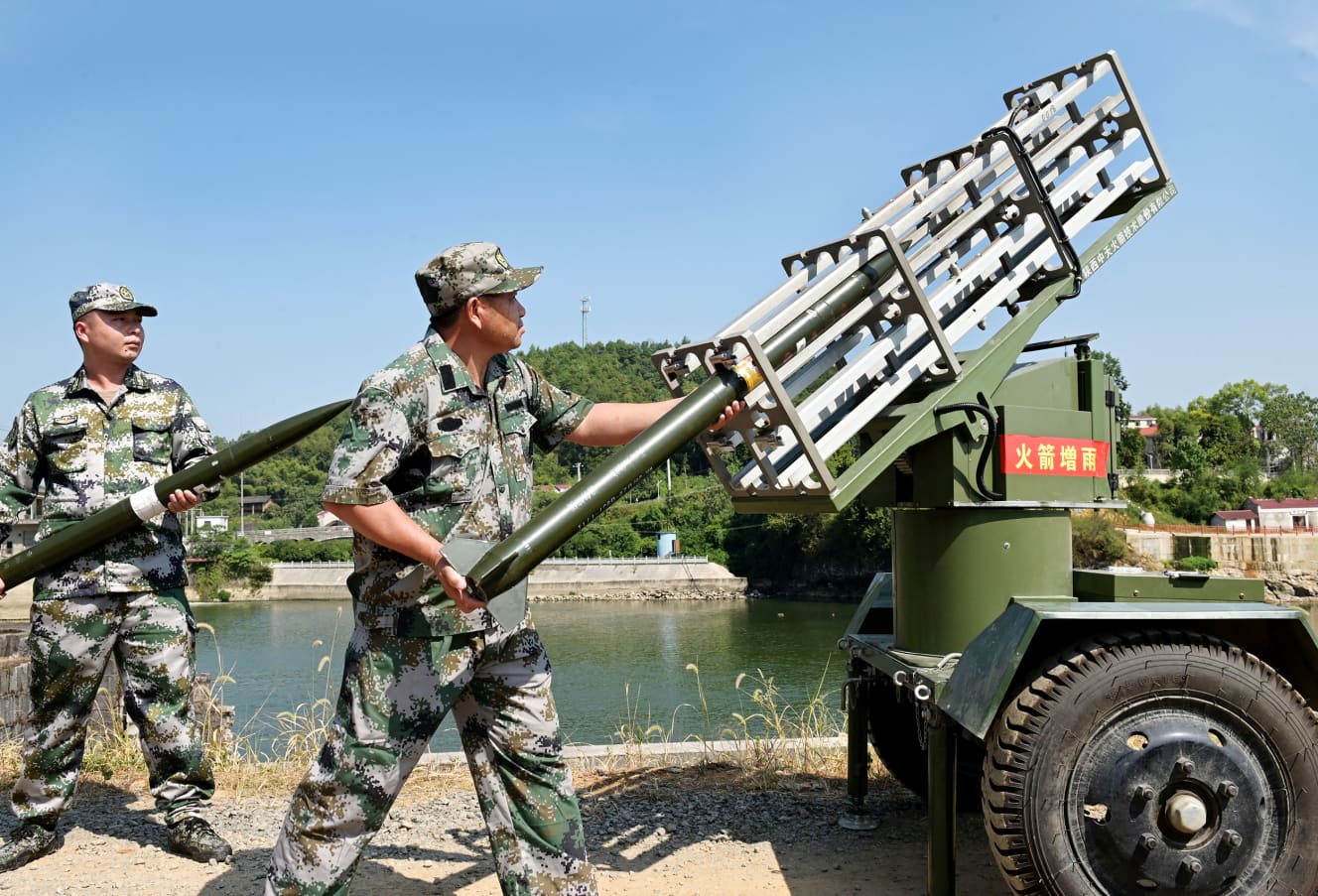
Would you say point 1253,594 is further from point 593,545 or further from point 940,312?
point 593,545

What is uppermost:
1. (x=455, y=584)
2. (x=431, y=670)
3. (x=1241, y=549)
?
(x=455, y=584)

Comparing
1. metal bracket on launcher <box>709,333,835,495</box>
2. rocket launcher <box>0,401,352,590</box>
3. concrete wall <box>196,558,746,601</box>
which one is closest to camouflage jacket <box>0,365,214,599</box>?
rocket launcher <box>0,401,352,590</box>

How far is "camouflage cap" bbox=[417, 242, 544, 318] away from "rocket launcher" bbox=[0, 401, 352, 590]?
4.21 feet

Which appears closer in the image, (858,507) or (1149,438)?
(858,507)

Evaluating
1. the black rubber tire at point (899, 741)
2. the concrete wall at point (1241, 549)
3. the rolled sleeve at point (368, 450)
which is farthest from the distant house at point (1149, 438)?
the rolled sleeve at point (368, 450)

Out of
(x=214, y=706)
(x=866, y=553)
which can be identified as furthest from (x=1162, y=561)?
(x=214, y=706)

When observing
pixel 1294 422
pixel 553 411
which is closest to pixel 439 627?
pixel 553 411

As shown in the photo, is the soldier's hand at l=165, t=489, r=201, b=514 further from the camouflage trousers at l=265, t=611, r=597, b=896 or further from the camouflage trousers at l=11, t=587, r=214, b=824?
the camouflage trousers at l=265, t=611, r=597, b=896

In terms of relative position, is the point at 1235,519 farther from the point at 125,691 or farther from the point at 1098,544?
the point at 125,691

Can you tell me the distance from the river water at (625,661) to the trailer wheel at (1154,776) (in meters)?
3.12

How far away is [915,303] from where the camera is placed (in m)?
3.97

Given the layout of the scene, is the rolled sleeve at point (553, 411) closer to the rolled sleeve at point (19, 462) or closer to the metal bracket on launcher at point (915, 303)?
the metal bracket on launcher at point (915, 303)

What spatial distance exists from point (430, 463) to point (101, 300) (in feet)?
7.59

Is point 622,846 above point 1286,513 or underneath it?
underneath
